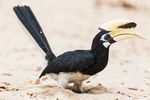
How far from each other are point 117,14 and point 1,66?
671 centimetres

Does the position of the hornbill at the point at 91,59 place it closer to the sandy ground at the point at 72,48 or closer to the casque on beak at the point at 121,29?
the casque on beak at the point at 121,29

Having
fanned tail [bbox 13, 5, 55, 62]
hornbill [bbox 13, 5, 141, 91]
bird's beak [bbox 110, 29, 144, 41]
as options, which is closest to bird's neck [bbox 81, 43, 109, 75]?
hornbill [bbox 13, 5, 141, 91]

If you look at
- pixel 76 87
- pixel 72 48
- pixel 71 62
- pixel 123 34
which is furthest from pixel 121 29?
pixel 72 48

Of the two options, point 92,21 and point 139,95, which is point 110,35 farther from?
point 92,21

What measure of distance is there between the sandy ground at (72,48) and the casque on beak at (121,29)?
1.87ft

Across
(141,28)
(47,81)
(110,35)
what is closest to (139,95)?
(110,35)

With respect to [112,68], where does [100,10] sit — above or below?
above

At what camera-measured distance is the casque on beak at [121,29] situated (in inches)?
240

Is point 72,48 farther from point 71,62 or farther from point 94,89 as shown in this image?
point 71,62

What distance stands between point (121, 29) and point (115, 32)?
0.09 meters

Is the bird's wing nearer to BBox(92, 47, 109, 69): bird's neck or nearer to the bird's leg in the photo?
BBox(92, 47, 109, 69): bird's neck

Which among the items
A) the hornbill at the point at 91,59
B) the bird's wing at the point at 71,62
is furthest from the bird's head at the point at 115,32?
the bird's wing at the point at 71,62

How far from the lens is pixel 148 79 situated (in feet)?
25.2

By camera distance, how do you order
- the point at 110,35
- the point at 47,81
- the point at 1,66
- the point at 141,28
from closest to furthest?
the point at 110,35, the point at 47,81, the point at 1,66, the point at 141,28
